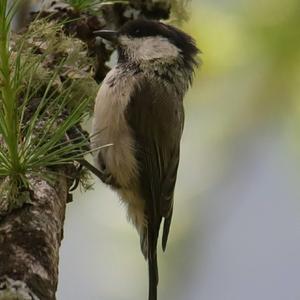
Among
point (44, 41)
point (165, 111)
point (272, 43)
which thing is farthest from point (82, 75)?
point (272, 43)

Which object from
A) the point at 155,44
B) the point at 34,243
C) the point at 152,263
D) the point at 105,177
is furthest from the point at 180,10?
the point at 34,243

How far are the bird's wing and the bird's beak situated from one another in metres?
0.15

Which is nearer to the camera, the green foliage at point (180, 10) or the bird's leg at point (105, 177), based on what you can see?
the bird's leg at point (105, 177)

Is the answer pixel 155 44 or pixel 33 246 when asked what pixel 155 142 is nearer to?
pixel 155 44

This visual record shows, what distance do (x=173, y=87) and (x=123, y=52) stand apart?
0.63 ft

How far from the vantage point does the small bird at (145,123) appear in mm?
2371

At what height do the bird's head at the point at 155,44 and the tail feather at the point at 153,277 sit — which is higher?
the bird's head at the point at 155,44

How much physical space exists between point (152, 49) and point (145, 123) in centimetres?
26

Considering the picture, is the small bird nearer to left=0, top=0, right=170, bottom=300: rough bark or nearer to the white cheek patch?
the white cheek patch

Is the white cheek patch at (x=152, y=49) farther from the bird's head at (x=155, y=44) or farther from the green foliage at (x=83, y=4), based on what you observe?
the green foliage at (x=83, y=4)

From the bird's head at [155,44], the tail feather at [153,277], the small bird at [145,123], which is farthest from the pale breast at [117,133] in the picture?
the tail feather at [153,277]

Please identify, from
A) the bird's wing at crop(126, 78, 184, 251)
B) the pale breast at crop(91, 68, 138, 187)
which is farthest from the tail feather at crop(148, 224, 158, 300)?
the pale breast at crop(91, 68, 138, 187)

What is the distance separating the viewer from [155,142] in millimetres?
2430

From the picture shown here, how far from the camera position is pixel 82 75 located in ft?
6.66
